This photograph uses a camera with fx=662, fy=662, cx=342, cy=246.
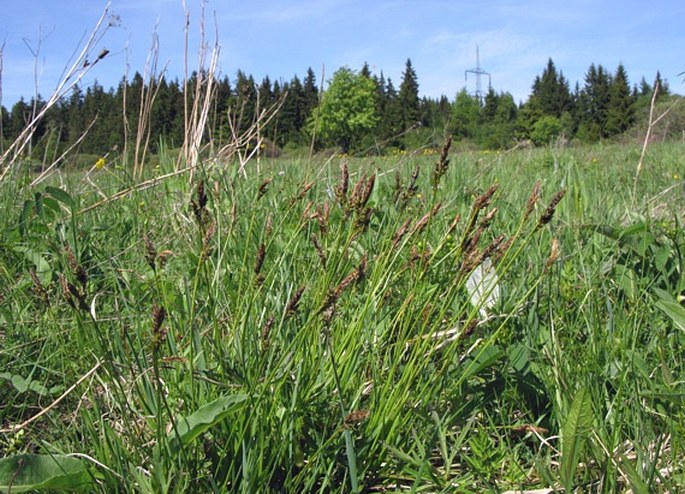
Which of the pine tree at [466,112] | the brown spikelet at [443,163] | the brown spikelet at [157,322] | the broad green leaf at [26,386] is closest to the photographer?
the brown spikelet at [157,322]

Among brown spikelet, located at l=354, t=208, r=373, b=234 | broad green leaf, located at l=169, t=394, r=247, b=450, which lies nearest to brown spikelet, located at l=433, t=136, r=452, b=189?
brown spikelet, located at l=354, t=208, r=373, b=234

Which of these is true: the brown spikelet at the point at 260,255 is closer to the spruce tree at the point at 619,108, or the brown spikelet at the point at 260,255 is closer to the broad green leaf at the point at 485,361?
the broad green leaf at the point at 485,361

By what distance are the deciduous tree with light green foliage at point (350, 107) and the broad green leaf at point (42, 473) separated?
71492mm

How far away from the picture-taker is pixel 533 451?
1239 millimetres

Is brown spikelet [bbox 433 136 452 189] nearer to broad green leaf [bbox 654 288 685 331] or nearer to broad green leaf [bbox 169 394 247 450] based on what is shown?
broad green leaf [bbox 169 394 247 450]

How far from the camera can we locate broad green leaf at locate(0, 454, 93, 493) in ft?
3.01

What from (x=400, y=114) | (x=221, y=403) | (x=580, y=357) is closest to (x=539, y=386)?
(x=580, y=357)

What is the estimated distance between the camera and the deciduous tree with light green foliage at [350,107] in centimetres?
7250

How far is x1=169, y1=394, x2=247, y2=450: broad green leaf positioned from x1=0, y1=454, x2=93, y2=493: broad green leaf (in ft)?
0.47

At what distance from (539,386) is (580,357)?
0.13 meters

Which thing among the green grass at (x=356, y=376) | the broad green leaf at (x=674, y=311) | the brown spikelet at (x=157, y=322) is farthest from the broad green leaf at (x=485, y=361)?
the brown spikelet at (x=157, y=322)

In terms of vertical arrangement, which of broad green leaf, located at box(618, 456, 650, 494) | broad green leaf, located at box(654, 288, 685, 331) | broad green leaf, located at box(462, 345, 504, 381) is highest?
broad green leaf, located at box(654, 288, 685, 331)

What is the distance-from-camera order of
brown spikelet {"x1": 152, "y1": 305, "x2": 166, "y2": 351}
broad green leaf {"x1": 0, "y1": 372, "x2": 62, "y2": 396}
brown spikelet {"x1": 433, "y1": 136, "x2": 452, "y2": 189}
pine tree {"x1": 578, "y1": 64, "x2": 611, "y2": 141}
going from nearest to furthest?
brown spikelet {"x1": 152, "y1": 305, "x2": 166, "y2": 351} → brown spikelet {"x1": 433, "y1": 136, "x2": 452, "y2": 189} → broad green leaf {"x1": 0, "y1": 372, "x2": 62, "y2": 396} → pine tree {"x1": 578, "y1": 64, "x2": 611, "y2": 141}

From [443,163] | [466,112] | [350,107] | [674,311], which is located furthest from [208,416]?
[466,112]
